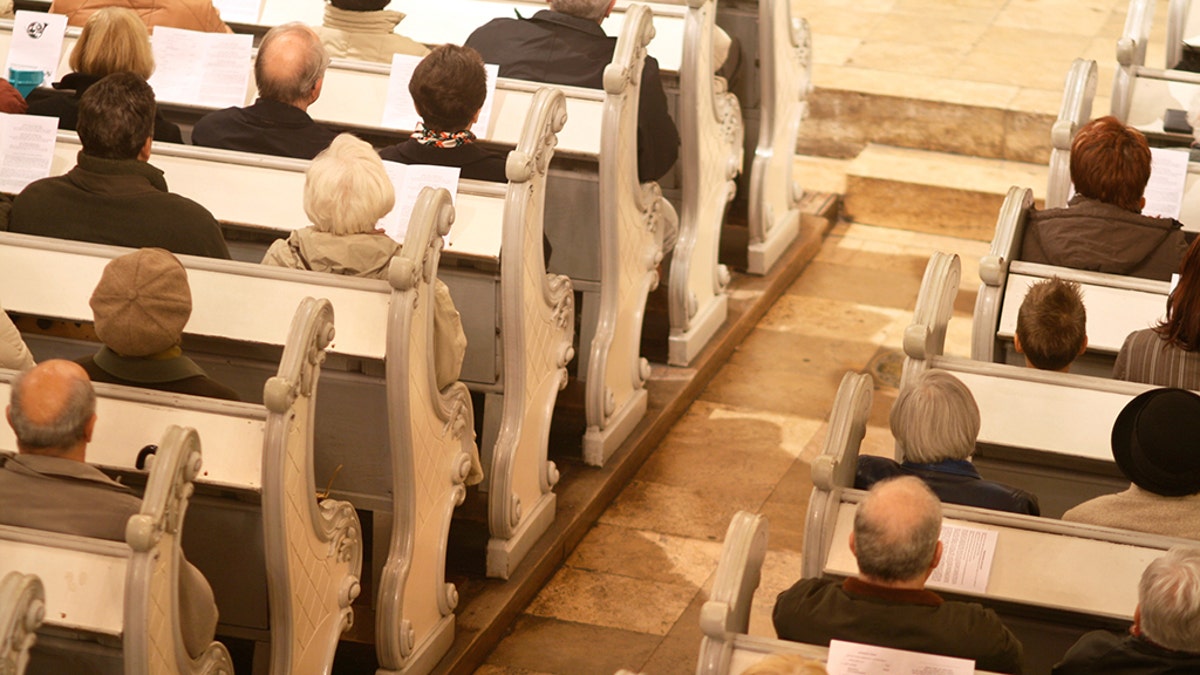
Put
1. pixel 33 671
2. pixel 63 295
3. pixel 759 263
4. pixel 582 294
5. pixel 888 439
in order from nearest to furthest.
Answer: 1. pixel 33 671
2. pixel 63 295
3. pixel 582 294
4. pixel 888 439
5. pixel 759 263

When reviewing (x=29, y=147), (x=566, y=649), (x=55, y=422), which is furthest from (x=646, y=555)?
(x=55, y=422)

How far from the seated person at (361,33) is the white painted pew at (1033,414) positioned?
2098 millimetres

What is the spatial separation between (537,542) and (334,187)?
132cm

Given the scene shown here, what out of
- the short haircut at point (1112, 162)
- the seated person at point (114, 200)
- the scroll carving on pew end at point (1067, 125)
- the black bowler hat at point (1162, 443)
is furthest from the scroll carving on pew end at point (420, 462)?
the scroll carving on pew end at point (1067, 125)

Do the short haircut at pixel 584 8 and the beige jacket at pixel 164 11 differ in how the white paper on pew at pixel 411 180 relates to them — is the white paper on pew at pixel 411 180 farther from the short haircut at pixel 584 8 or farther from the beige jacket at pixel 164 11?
the beige jacket at pixel 164 11

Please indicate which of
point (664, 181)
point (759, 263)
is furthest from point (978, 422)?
point (759, 263)

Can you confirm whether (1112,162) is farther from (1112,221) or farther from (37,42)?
(37,42)

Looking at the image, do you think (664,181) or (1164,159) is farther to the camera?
(664,181)

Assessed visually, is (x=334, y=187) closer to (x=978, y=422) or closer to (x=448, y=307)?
(x=448, y=307)

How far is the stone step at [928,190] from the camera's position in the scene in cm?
701

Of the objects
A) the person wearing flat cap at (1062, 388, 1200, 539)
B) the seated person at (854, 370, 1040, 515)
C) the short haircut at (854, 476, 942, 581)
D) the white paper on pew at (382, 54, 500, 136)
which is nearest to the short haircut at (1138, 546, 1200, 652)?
the short haircut at (854, 476, 942, 581)

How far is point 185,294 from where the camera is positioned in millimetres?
3180

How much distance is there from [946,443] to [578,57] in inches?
82.0

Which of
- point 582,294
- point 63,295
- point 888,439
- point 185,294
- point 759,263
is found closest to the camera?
point 185,294
